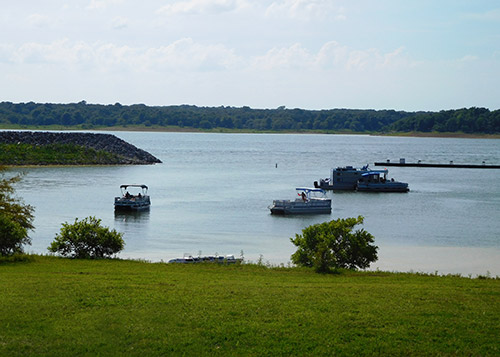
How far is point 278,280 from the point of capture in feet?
69.9

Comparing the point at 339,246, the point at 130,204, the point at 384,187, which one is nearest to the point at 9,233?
the point at 339,246

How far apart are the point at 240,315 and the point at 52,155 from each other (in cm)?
9241

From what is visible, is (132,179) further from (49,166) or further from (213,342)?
(213,342)

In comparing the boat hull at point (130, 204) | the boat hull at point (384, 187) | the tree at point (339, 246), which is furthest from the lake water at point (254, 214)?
the tree at point (339, 246)

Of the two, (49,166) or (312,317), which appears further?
(49,166)

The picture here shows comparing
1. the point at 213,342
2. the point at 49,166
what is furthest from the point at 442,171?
the point at 213,342

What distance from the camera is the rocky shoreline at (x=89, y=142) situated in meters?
109

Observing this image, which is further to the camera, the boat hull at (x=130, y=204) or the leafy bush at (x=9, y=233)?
the boat hull at (x=130, y=204)

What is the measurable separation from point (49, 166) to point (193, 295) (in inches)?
3346

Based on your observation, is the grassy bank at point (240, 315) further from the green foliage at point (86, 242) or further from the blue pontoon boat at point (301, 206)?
the blue pontoon boat at point (301, 206)

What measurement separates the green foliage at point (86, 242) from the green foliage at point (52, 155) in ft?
237

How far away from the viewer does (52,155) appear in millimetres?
103000

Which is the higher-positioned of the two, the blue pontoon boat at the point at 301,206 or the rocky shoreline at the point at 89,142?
the rocky shoreline at the point at 89,142

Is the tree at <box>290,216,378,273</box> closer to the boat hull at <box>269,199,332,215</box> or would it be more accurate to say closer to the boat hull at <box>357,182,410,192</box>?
the boat hull at <box>269,199,332,215</box>
